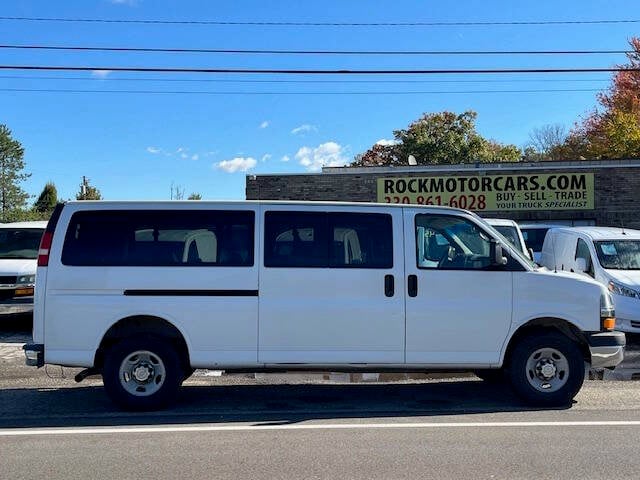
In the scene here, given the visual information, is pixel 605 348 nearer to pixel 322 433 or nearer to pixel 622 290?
pixel 322 433

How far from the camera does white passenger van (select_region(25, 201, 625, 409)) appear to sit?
6.43 meters

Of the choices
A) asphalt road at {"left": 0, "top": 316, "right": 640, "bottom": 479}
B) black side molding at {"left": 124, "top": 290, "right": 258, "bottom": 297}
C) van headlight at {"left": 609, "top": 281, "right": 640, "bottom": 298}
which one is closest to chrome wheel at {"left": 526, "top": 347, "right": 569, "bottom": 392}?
asphalt road at {"left": 0, "top": 316, "right": 640, "bottom": 479}

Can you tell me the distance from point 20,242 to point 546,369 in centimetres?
1035

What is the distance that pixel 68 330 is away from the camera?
21.0 ft

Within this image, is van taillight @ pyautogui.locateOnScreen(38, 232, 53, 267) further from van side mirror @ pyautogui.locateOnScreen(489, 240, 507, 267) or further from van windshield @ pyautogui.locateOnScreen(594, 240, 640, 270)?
van windshield @ pyautogui.locateOnScreen(594, 240, 640, 270)

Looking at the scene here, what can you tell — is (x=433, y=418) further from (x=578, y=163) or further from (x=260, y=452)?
(x=578, y=163)

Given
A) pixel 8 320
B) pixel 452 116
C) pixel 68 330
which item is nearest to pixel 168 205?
pixel 68 330

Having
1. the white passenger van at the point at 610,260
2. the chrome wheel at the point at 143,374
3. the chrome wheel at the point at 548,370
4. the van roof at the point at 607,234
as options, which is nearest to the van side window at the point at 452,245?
the chrome wheel at the point at 548,370

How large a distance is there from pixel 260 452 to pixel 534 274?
331cm

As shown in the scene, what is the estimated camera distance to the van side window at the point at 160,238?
255 inches

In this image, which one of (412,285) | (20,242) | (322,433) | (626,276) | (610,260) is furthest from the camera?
(20,242)

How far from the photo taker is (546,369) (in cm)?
664

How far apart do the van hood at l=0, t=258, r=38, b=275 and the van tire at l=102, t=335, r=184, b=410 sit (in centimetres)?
571

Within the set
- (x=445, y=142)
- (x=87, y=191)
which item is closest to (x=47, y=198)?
(x=87, y=191)
